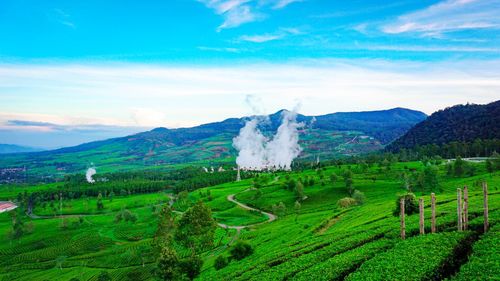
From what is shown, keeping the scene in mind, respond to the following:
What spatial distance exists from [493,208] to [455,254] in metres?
20.3

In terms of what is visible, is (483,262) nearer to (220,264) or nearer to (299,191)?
(220,264)

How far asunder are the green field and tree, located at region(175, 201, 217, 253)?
654 cm

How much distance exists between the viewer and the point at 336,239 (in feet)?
175

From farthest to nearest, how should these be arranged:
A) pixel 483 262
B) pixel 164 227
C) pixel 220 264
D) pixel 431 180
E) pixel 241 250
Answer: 1. pixel 431 180
2. pixel 164 227
3. pixel 241 250
4. pixel 220 264
5. pixel 483 262

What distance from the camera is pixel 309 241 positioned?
197ft

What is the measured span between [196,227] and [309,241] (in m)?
37.3

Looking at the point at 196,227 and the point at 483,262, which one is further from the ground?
the point at 483,262

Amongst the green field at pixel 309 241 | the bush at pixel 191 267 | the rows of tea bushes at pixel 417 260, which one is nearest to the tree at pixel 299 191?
the green field at pixel 309 241

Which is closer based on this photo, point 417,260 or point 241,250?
point 417,260

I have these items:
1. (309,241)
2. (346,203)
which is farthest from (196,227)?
(346,203)

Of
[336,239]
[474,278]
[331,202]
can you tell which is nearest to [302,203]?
[331,202]

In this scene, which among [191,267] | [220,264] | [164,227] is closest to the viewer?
[191,267]

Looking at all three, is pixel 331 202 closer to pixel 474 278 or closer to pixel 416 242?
pixel 416 242

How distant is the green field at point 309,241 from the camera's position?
110 feet
